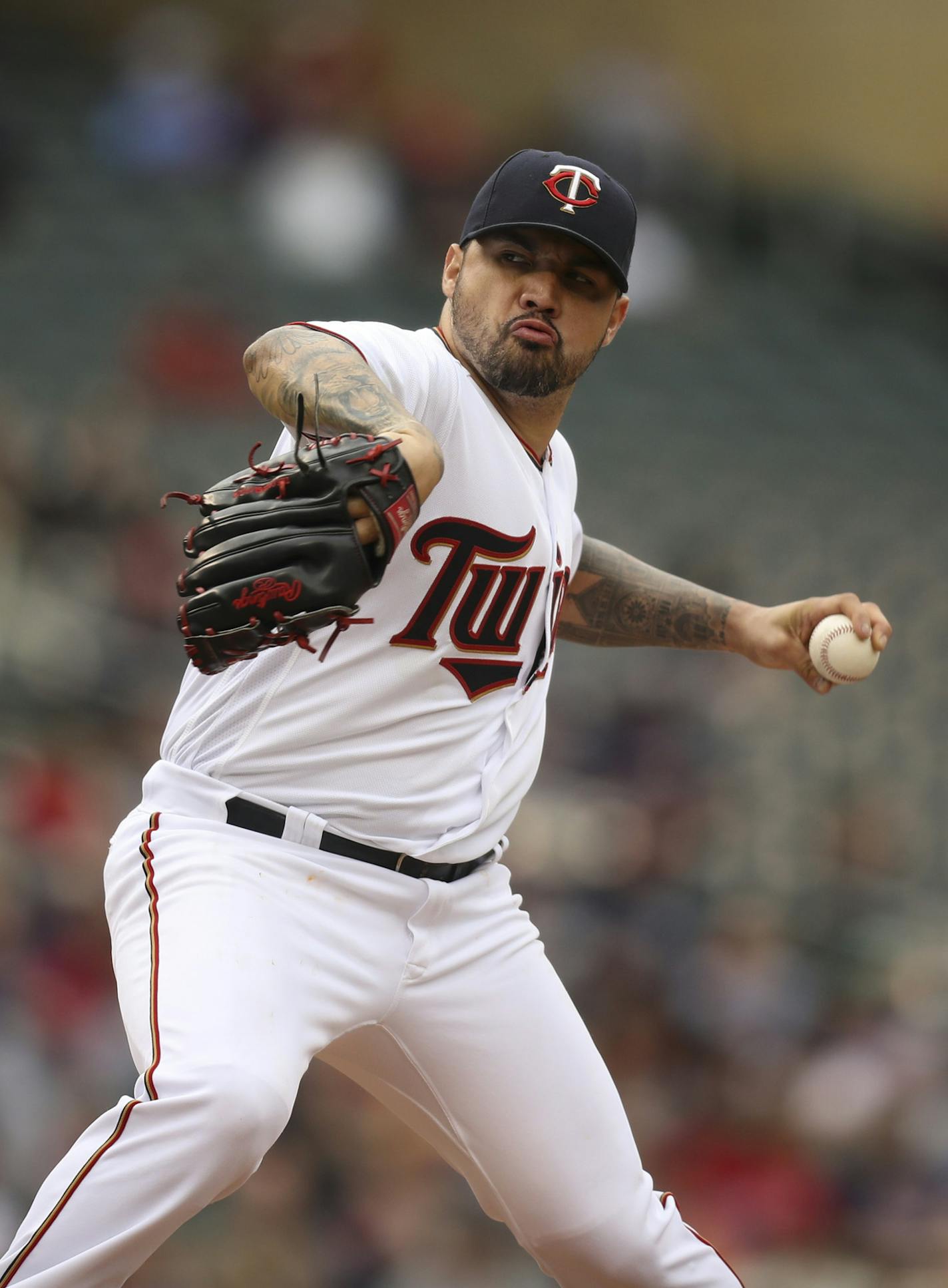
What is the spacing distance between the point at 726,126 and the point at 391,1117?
783 cm

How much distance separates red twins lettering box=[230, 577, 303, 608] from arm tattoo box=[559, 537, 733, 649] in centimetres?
131

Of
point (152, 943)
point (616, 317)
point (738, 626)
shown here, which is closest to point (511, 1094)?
point (152, 943)

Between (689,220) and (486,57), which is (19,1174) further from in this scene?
(486,57)

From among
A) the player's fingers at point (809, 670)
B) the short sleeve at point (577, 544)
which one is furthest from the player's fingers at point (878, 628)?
the short sleeve at point (577, 544)

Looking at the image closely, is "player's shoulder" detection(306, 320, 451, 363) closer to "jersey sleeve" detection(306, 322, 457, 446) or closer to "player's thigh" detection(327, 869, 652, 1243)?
"jersey sleeve" detection(306, 322, 457, 446)

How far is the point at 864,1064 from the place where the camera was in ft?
22.0

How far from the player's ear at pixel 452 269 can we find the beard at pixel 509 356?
0.07 m

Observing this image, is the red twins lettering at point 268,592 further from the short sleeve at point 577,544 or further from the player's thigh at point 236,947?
the short sleeve at point 577,544

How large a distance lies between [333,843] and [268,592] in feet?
1.89

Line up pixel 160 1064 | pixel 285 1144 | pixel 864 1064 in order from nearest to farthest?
1. pixel 160 1064
2. pixel 285 1144
3. pixel 864 1064

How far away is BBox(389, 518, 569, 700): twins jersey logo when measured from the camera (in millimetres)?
2367

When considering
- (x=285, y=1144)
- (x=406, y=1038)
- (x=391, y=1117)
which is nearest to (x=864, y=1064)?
(x=391, y=1117)

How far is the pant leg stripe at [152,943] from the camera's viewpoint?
1.98 m

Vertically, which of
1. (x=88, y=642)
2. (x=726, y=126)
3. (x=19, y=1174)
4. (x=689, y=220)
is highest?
(x=726, y=126)
